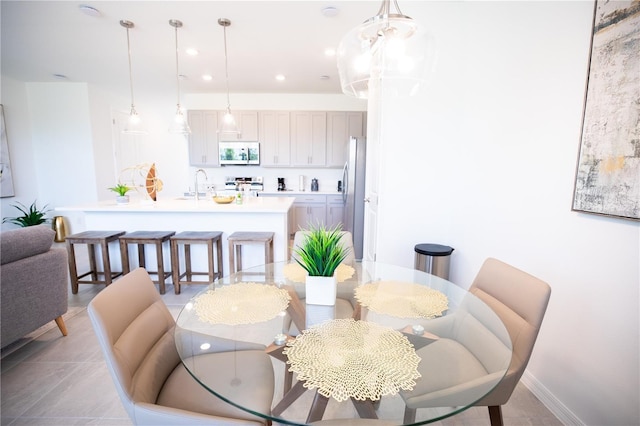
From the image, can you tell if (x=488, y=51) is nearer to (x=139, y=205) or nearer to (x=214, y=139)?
(x=139, y=205)

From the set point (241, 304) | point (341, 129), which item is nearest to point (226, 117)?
point (341, 129)

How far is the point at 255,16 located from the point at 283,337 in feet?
9.50

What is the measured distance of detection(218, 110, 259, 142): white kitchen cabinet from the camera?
5.43 meters

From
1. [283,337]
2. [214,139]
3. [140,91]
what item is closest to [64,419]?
[283,337]

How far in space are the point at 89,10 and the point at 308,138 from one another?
11.1 feet

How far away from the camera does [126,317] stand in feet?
3.55

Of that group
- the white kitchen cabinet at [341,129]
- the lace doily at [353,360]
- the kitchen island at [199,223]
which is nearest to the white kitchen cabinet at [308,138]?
the white kitchen cabinet at [341,129]

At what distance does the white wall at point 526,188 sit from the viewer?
1.36 m

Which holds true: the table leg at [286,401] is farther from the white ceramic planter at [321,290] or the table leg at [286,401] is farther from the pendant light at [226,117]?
the pendant light at [226,117]

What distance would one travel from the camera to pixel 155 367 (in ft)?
3.63

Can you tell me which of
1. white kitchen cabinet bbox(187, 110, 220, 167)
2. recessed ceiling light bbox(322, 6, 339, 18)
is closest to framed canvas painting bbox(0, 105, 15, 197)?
white kitchen cabinet bbox(187, 110, 220, 167)

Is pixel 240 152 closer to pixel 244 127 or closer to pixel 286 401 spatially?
pixel 244 127

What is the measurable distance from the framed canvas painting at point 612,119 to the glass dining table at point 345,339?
750mm

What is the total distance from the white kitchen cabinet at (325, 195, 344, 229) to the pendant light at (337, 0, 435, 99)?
12.7 ft
